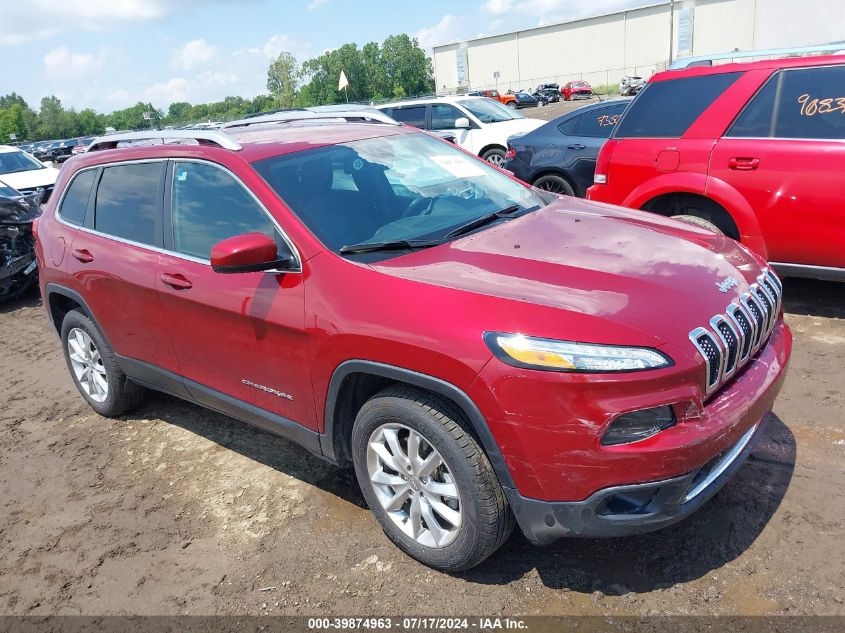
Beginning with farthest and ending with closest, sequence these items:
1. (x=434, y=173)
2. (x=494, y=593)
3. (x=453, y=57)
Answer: (x=453, y=57)
(x=434, y=173)
(x=494, y=593)

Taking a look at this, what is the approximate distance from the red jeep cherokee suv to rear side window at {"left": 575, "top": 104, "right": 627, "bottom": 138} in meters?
5.04

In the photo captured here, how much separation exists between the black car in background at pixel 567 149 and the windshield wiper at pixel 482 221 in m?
5.13

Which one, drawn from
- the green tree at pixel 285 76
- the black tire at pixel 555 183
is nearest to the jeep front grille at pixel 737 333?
the black tire at pixel 555 183

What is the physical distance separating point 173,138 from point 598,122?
6.27 metres

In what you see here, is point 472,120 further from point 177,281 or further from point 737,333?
point 737,333

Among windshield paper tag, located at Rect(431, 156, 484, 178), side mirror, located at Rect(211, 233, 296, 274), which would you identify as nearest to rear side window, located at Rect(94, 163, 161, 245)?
side mirror, located at Rect(211, 233, 296, 274)

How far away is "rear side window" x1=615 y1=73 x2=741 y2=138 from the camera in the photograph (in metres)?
5.28

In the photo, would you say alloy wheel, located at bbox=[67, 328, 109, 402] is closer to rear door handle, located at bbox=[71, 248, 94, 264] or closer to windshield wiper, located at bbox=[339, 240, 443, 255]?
rear door handle, located at bbox=[71, 248, 94, 264]

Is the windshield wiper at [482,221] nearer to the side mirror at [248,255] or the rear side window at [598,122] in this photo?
the side mirror at [248,255]

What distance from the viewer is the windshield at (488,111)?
1337 centimetres

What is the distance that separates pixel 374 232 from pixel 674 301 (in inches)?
53.5

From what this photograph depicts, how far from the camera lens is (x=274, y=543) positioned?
3.21 meters

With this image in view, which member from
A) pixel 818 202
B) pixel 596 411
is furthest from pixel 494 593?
pixel 818 202

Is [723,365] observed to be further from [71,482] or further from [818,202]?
[71,482]
